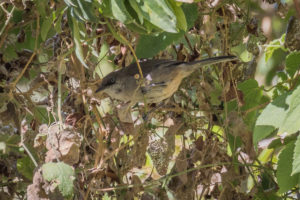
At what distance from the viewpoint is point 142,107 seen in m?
2.44

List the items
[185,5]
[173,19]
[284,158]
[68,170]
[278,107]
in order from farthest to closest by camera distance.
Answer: [185,5] → [284,158] → [278,107] → [68,170] → [173,19]

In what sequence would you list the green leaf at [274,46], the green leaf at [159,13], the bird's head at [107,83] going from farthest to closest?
1. the green leaf at [274,46]
2. the bird's head at [107,83]
3. the green leaf at [159,13]

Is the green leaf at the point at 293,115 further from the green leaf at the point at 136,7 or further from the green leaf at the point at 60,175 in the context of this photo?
the green leaf at the point at 60,175

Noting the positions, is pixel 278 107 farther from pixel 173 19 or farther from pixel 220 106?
pixel 220 106

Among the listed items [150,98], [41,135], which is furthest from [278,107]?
[41,135]

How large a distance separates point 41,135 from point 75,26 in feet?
1.31

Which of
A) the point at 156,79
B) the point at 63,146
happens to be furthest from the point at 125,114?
the point at 63,146

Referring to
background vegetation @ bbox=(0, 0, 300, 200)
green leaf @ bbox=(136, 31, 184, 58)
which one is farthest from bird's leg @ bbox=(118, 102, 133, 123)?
green leaf @ bbox=(136, 31, 184, 58)

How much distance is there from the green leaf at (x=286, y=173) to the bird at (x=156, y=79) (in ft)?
1.62

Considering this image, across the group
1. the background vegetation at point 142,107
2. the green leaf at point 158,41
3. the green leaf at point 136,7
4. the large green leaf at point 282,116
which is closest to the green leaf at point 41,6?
the background vegetation at point 142,107

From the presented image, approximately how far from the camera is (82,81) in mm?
2041

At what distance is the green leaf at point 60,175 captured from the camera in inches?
60.1

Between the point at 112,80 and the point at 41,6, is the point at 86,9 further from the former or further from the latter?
the point at 112,80

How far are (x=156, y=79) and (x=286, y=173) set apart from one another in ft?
2.36
